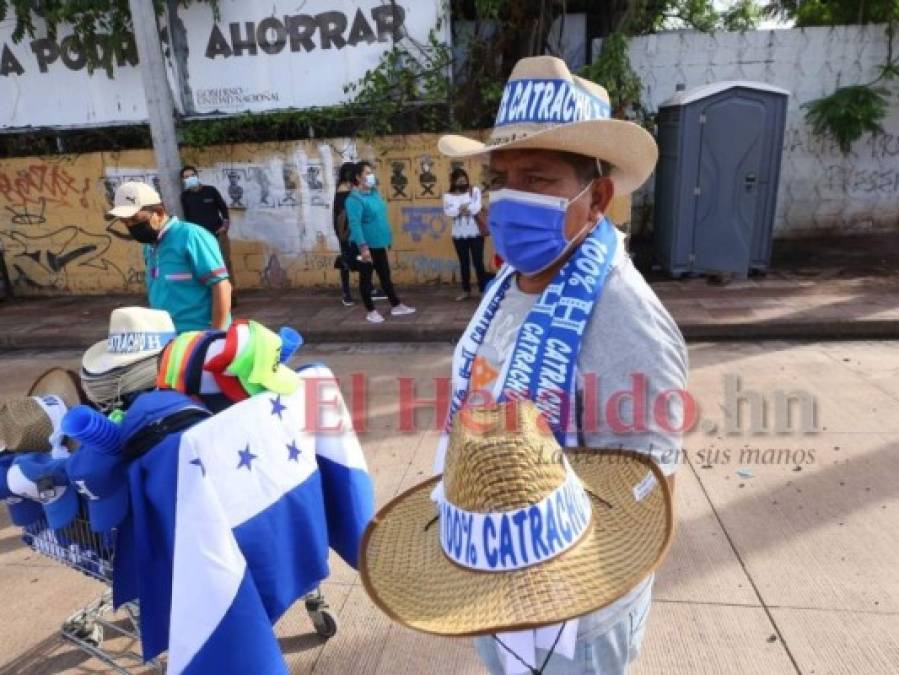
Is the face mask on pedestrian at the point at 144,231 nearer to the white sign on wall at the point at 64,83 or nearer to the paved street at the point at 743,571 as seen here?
the paved street at the point at 743,571

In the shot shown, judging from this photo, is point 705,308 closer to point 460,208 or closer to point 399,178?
point 460,208

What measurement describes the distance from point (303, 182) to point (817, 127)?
7.50 metres

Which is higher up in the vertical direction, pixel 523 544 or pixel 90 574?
pixel 523 544

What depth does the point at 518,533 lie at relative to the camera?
3.64 feet

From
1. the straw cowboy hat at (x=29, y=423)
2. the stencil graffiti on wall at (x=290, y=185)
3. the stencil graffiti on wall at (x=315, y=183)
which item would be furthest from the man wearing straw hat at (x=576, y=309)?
the stencil graffiti on wall at (x=290, y=185)

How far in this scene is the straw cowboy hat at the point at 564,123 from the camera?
143 cm

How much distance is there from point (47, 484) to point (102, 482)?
0.31 metres

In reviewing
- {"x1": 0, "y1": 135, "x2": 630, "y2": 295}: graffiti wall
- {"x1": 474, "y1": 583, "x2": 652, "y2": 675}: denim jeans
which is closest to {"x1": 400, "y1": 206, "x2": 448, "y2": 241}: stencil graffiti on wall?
{"x1": 0, "y1": 135, "x2": 630, "y2": 295}: graffiti wall

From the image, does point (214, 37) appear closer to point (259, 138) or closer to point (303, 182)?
point (259, 138)

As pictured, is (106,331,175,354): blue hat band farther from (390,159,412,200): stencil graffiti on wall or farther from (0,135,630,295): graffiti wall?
(390,159,412,200): stencil graffiti on wall

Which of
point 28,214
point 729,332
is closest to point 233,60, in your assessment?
point 28,214

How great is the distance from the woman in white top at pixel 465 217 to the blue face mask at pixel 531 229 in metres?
6.15

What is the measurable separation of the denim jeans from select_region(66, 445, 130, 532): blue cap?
45.4 inches

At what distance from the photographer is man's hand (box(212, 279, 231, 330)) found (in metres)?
3.59
